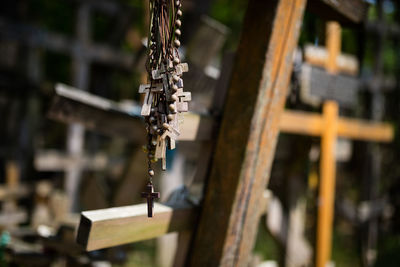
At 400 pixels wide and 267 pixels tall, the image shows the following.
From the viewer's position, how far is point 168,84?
43.8 inches

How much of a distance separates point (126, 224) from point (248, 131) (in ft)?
2.12

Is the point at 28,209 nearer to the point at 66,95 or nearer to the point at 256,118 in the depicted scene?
the point at 66,95

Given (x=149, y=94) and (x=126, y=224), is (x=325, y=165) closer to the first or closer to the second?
(x=126, y=224)

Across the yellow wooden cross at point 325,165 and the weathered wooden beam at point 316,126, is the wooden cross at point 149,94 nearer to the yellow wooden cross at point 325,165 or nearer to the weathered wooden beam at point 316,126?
the weathered wooden beam at point 316,126

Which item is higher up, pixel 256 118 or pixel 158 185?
pixel 256 118

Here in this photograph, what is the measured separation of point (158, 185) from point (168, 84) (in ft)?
13.3

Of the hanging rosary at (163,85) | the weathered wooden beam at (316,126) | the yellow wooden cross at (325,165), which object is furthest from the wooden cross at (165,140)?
the yellow wooden cross at (325,165)

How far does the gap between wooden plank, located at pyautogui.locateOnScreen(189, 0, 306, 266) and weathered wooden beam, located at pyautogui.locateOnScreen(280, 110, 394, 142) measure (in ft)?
3.89

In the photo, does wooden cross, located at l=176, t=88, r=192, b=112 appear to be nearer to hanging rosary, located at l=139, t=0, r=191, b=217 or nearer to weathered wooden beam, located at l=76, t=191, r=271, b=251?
hanging rosary, located at l=139, t=0, r=191, b=217

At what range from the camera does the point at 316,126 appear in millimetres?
3201

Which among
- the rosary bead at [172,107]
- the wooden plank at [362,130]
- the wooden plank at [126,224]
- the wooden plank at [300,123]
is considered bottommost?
the wooden plank at [126,224]

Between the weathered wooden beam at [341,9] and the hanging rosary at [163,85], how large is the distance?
0.92 m

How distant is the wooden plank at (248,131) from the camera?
1556mm

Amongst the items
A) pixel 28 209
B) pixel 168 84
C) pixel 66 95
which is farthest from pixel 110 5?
pixel 168 84
